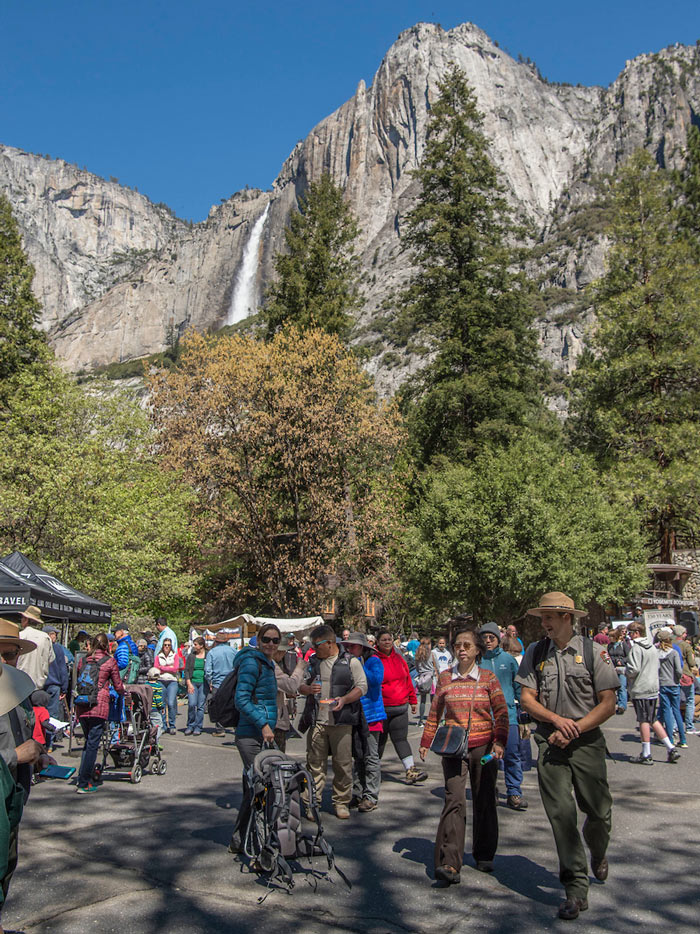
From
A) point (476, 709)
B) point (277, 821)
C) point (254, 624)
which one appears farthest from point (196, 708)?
point (254, 624)

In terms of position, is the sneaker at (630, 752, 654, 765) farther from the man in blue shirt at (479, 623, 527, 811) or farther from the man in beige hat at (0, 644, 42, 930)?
the man in beige hat at (0, 644, 42, 930)

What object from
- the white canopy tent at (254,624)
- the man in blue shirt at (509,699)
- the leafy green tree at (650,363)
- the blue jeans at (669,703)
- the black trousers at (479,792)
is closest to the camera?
the black trousers at (479,792)

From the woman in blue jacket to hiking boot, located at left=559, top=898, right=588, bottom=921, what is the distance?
226 centimetres

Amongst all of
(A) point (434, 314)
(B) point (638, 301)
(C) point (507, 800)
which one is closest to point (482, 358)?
(A) point (434, 314)

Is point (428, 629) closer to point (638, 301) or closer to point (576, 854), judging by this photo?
point (638, 301)

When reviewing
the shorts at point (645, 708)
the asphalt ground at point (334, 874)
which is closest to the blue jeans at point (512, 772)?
the asphalt ground at point (334, 874)

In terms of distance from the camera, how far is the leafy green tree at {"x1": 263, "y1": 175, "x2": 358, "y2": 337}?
1410 inches

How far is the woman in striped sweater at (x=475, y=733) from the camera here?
5469mm

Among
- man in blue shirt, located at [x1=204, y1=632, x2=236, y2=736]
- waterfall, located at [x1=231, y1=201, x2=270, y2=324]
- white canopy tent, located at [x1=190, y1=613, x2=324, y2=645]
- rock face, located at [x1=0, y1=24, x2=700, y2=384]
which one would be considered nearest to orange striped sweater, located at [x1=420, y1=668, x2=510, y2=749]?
man in blue shirt, located at [x1=204, y1=632, x2=236, y2=736]

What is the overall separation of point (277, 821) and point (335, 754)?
2043 mm

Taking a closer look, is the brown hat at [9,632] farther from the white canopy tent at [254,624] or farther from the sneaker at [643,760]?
the white canopy tent at [254,624]

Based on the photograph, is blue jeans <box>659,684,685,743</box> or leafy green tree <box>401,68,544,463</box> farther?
leafy green tree <box>401,68,544,463</box>

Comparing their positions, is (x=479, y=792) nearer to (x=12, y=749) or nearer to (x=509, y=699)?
(x=509, y=699)

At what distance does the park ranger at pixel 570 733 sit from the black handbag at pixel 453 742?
602 millimetres
